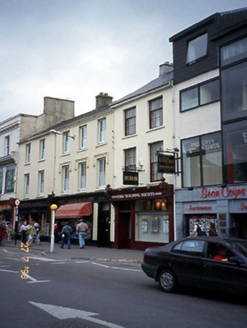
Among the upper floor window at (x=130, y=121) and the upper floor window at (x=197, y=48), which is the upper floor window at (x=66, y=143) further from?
the upper floor window at (x=197, y=48)

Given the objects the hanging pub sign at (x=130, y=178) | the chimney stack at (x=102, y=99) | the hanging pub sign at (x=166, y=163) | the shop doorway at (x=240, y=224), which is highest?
the chimney stack at (x=102, y=99)

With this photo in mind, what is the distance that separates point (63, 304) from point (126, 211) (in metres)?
16.2

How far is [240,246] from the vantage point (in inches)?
345

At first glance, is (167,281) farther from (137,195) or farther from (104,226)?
(104,226)

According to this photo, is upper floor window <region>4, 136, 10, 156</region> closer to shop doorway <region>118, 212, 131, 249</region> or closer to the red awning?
the red awning

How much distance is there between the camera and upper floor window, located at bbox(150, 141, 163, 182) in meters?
22.1

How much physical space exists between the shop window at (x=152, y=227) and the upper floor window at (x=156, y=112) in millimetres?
5300

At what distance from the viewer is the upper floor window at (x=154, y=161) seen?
22.1 meters

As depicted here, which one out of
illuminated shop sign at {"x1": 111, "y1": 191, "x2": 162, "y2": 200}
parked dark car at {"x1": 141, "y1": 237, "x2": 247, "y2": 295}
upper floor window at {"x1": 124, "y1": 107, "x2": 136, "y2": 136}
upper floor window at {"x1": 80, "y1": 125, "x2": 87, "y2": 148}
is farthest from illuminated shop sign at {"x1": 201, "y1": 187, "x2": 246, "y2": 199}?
upper floor window at {"x1": 80, "y1": 125, "x2": 87, "y2": 148}

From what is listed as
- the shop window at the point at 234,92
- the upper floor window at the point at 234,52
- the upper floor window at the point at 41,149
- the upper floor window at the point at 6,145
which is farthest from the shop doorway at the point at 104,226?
the upper floor window at the point at 6,145

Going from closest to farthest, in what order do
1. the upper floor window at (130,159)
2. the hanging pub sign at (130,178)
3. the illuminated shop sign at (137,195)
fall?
1. the illuminated shop sign at (137,195)
2. the hanging pub sign at (130,178)
3. the upper floor window at (130,159)

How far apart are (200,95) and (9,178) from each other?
24.5 meters

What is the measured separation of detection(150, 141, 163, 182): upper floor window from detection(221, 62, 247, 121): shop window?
4.86 metres

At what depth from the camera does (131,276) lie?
12195 millimetres
